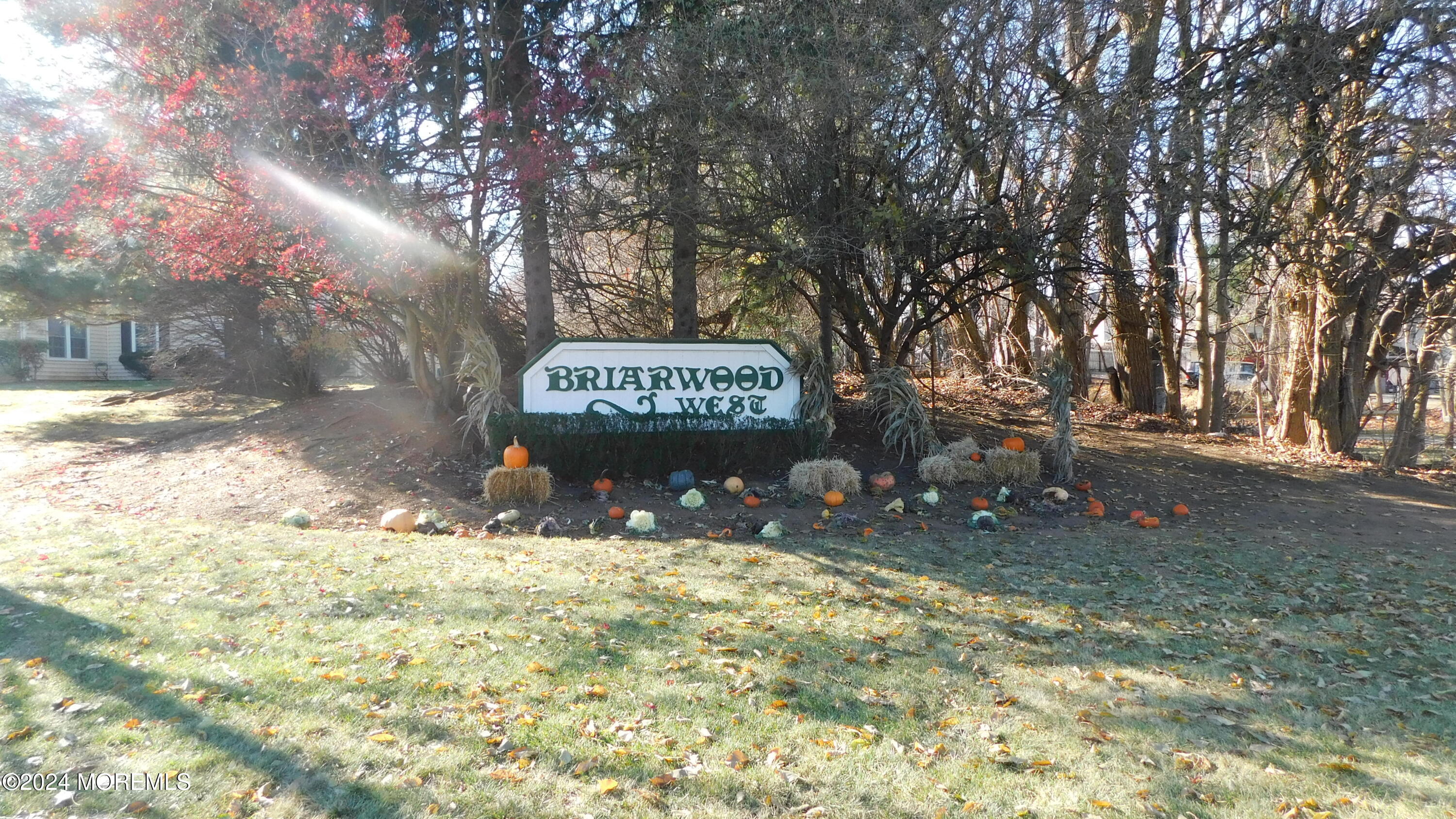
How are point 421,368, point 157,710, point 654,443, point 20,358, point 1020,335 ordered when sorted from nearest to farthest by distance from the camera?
point 157,710 < point 654,443 < point 421,368 < point 1020,335 < point 20,358

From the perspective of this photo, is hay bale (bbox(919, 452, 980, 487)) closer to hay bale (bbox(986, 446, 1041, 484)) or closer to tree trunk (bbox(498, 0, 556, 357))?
hay bale (bbox(986, 446, 1041, 484))

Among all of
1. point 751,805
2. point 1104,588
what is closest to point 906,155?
point 1104,588

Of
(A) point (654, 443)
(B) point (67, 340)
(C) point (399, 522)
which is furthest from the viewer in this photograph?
(B) point (67, 340)

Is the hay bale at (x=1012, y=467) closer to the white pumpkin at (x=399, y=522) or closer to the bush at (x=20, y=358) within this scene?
the white pumpkin at (x=399, y=522)

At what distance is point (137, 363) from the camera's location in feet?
80.5

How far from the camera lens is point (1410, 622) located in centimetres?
533

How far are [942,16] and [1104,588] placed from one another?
258 inches

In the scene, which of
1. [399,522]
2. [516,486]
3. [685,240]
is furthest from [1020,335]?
[399,522]

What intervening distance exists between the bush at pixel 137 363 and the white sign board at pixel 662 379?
2056 cm

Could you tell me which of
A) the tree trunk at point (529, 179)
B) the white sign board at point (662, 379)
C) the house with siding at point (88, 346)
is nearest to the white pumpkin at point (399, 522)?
the white sign board at point (662, 379)

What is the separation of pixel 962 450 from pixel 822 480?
2.02 m

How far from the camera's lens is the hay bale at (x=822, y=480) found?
8.98m

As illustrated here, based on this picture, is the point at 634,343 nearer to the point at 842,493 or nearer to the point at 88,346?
the point at 842,493

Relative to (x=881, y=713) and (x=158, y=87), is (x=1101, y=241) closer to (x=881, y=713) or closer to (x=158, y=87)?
(x=881, y=713)
